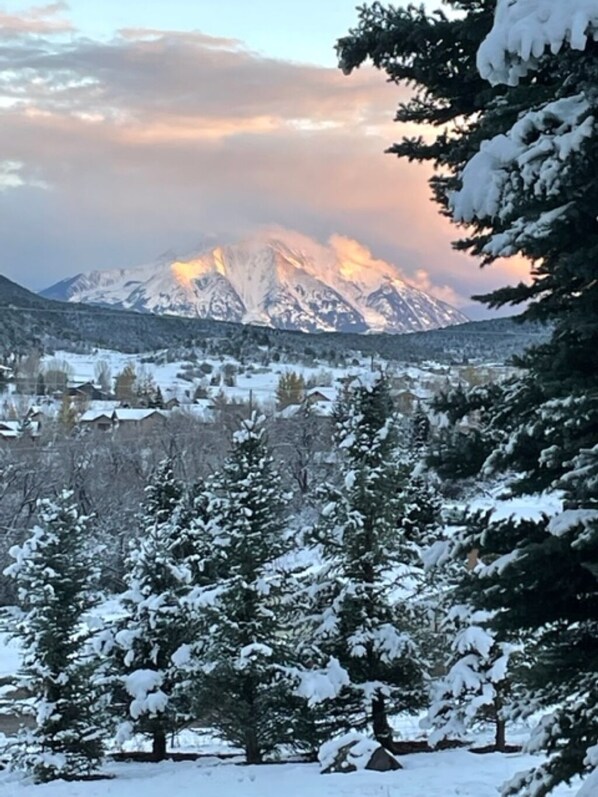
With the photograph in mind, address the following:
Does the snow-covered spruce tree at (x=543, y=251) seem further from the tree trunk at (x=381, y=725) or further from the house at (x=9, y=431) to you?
the house at (x=9, y=431)

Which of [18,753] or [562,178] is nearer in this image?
[562,178]

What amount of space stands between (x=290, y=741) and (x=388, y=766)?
3.22 meters

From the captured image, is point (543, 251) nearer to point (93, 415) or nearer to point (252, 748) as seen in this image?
point (252, 748)

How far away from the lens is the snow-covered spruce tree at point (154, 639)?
60.7ft

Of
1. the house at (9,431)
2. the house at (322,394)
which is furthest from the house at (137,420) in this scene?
the house at (322,394)

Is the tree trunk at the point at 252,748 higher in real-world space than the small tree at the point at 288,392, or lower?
lower

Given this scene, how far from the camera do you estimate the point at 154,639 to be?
1903 cm

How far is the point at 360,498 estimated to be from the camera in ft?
56.1

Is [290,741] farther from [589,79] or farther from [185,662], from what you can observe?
[589,79]

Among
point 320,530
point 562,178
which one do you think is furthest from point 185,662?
point 562,178

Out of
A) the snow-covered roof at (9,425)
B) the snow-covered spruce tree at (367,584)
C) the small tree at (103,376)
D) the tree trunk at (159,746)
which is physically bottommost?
the tree trunk at (159,746)

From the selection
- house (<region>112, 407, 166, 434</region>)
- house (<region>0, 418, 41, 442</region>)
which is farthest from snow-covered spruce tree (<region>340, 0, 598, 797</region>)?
house (<region>112, 407, 166, 434</region>)

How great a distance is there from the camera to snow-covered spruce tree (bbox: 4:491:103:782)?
17594 mm

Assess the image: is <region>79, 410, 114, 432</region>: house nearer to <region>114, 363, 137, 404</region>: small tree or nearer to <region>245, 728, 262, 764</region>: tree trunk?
<region>114, 363, 137, 404</region>: small tree
